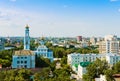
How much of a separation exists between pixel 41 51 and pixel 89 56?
5531 millimetres

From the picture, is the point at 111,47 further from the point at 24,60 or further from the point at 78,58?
the point at 24,60

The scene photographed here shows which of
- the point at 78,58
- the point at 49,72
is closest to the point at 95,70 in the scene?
the point at 49,72

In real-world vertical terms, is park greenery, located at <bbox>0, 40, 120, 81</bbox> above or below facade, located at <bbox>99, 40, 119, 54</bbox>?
below

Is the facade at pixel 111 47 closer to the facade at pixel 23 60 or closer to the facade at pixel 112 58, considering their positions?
the facade at pixel 112 58

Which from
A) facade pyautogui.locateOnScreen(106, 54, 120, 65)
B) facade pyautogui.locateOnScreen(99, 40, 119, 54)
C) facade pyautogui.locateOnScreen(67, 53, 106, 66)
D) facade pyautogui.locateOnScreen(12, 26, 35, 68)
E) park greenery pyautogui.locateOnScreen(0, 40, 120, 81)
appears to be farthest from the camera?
facade pyautogui.locateOnScreen(99, 40, 119, 54)

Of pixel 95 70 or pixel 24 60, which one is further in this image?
pixel 24 60

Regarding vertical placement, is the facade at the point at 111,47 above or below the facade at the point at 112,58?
above

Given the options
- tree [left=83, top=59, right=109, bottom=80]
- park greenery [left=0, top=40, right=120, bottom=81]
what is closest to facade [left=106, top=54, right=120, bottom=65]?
park greenery [left=0, top=40, right=120, bottom=81]

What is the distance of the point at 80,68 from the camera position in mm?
26969

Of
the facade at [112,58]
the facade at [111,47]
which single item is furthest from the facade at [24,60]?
the facade at [111,47]

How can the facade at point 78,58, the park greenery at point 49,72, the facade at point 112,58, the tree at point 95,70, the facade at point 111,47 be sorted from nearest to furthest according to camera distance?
the park greenery at point 49,72 < the tree at point 95,70 < the facade at point 112,58 < the facade at point 78,58 < the facade at point 111,47

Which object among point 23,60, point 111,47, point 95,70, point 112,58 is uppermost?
point 111,47

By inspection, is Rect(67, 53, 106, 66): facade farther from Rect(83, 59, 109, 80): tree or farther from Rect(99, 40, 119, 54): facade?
Rect(83, 59, 109, 80): tree

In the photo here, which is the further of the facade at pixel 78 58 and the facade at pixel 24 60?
the facade at pixel 78 58
